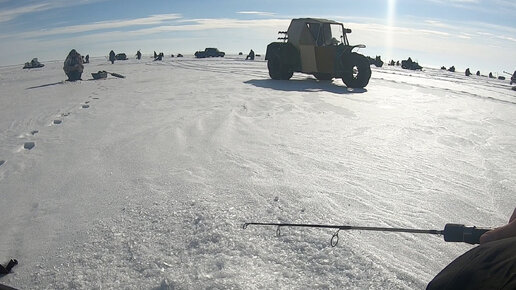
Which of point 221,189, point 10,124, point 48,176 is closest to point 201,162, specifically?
point 221,189

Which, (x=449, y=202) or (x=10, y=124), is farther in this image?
(x=10, y=124)

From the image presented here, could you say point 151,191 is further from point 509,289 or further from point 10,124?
point 10,124

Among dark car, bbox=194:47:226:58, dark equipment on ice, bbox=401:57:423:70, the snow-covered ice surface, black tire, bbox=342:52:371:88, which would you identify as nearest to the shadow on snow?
black tire, bbox=342:52:371:88

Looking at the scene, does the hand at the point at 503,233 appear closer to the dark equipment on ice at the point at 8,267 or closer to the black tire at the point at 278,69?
the dark equipment on ice at the point at 8,267

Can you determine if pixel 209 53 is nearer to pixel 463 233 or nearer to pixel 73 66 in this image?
pixel 73 66

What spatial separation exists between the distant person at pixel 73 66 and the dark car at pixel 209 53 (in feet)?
69.1

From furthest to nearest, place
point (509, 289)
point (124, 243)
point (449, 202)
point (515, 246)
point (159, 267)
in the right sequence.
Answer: point (449, 202), point (124, 243), point (159, 267), point (515, 246), point (509, 289)

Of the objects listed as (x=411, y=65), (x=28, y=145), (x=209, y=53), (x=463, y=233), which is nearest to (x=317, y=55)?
(x=28, y=145)

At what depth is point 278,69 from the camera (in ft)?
33.7

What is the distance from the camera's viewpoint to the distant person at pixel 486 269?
0.77m

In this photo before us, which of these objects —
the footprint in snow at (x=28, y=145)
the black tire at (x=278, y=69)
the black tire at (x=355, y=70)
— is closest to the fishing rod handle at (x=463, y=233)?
the footprint in snow at (x=28, y=145)

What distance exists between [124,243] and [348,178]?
1.65 m

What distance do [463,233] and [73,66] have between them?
12297 millimetres

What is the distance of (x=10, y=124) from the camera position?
4793mm
